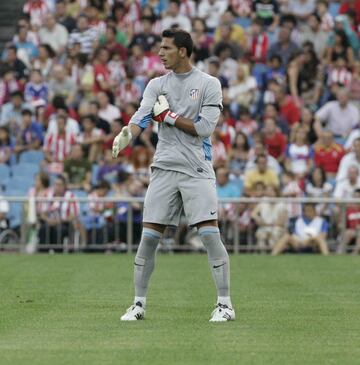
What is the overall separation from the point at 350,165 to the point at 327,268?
5.56 m

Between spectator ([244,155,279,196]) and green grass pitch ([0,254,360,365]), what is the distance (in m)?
4.54

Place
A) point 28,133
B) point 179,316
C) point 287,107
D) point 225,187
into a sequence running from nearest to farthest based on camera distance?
point 179,316 < point 225,187 < point 28,133 < point 287,107

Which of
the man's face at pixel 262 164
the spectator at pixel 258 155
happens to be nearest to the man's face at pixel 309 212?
the man's face at pixel 262 164

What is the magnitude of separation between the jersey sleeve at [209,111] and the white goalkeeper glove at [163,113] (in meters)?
0.21

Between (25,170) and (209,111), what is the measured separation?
14179 millimetres

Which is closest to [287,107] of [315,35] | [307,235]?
[315,35]

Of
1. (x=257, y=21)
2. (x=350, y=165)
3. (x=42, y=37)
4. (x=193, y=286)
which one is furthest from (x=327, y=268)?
(x=42, y=37)

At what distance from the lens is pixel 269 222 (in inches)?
894

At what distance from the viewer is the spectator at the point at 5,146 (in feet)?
82.8

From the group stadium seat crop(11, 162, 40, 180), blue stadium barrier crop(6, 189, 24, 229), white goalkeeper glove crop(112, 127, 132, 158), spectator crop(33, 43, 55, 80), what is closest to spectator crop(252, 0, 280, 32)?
spectator crop(33, 43, 55, 80)

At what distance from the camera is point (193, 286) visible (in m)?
15.0

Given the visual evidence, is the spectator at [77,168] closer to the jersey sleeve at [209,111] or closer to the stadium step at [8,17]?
the stadium step at [8,17]

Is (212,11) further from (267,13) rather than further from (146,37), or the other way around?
(146,37)

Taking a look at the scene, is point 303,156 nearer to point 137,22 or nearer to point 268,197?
point 268,197
